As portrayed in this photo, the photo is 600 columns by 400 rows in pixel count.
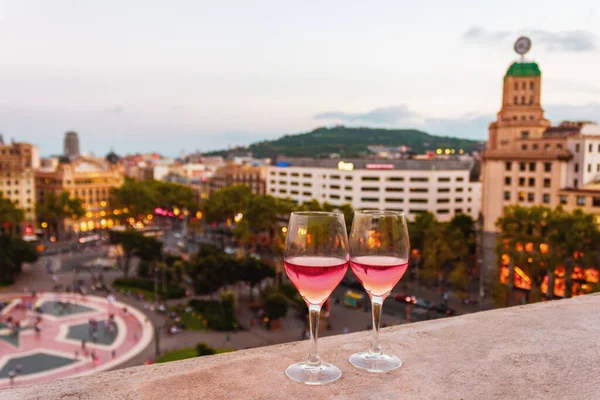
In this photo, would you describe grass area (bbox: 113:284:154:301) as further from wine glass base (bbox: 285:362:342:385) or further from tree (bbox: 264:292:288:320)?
wine glass base (bbox: 285:362:342:385)

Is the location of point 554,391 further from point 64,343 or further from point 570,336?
point 64,343

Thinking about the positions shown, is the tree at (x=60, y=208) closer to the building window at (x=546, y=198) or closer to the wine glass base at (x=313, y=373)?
the building window at (x=546, y=198)

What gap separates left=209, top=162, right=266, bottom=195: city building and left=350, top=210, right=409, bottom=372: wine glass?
91849 mm

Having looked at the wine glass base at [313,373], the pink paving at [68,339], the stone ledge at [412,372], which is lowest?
the pink paving at [68,339]

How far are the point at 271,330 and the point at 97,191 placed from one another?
212 feet

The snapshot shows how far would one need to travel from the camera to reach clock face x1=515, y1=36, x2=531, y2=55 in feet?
190

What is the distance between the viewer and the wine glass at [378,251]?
3278 millimetres

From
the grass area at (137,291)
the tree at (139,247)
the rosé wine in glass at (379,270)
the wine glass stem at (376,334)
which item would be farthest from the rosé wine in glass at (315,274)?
the tree at (139,247)

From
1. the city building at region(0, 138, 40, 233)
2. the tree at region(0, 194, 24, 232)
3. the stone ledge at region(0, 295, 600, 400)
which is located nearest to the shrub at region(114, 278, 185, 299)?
the tree at region(0, 194, 24, 232)

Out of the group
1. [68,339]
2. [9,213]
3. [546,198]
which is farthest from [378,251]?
[9,213]

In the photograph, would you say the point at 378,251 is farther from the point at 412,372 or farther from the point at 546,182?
the point at 546,182

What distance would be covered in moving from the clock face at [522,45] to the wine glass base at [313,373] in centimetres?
6286

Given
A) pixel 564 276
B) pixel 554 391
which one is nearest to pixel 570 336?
pixel 554 391

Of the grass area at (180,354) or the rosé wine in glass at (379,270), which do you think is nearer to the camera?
the rosé wine in glass at (379,270)
